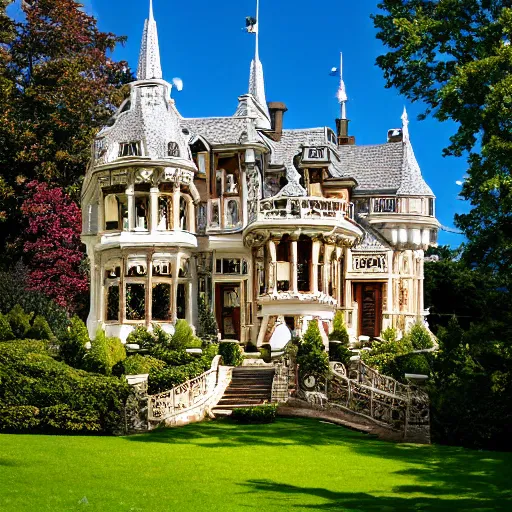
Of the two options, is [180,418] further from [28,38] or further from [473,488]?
[28,38]

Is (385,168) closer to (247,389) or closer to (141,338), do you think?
(141,338)

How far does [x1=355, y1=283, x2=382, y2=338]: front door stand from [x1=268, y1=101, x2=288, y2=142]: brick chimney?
8306 mm

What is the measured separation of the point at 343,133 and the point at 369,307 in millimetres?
10463

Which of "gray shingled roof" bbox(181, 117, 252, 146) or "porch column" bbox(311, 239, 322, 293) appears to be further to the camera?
"gray shingled roof" bbox(181, 117, 252, 146)

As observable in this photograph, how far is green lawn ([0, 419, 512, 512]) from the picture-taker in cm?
1755

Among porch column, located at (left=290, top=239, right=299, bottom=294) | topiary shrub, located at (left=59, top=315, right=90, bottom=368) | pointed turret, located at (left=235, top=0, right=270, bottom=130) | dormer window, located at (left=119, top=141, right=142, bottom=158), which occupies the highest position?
pointed turret, located at (left=235, top=0, right=270, bottom=130)

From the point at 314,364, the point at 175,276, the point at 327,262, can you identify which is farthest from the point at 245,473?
the point at 327,262

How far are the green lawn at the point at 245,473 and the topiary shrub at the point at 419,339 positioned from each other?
13553 millimetres

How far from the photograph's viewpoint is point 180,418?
28.2 meters

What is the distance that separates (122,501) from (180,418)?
1093 cm

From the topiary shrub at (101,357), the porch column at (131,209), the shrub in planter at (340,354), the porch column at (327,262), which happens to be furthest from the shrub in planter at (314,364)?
the porch column at (131,209)

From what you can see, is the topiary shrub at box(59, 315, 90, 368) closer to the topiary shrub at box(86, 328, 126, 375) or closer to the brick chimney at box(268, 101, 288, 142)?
the topiary shrub at box(86, 328, 126, 375)

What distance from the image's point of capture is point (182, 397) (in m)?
28.7

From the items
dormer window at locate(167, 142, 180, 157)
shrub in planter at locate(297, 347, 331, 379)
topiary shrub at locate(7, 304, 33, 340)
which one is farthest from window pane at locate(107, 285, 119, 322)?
shrub in planter at locate(297, 347, 331, 379)
